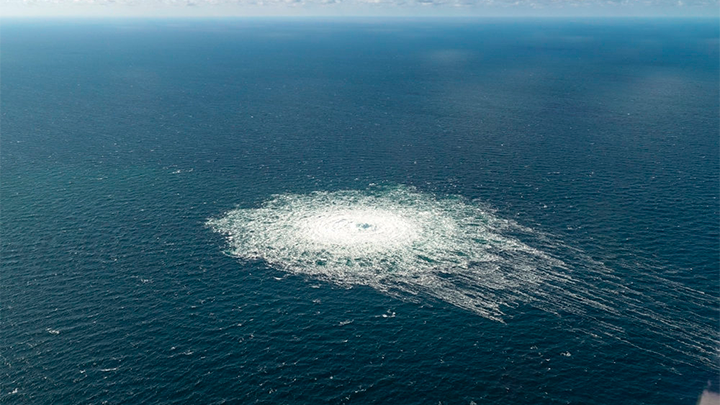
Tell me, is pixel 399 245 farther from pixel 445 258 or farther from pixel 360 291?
pixel 360 291

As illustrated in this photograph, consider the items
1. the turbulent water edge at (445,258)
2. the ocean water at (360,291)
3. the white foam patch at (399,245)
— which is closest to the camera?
the ocean water at (360,291)

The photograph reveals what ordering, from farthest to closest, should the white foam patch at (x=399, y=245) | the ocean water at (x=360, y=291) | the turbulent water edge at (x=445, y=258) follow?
the white foam patch at (x=399, y=245) < the turbulent water edge at (x=445, y=258) < the ocean water at (x=360, y=291)

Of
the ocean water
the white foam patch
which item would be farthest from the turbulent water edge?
the ocean water

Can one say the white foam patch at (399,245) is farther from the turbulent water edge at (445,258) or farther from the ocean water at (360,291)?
the ocean water at (360,291)

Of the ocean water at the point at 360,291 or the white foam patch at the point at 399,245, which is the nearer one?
the ocean water at the point at 360,291

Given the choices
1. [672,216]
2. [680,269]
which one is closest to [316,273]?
[680,269]

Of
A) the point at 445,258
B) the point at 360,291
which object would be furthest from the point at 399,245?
the point at 360,291

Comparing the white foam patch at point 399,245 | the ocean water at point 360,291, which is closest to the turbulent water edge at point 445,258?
the white foam patch at point 399,245

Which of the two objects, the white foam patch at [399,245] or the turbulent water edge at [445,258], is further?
the white foam patch at [399,245]

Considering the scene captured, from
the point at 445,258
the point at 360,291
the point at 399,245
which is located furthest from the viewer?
the point at 399,245

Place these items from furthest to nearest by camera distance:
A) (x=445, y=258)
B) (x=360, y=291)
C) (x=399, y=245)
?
(x=399, y=245) → (x=445, y=258) → (x=360, y=291)
